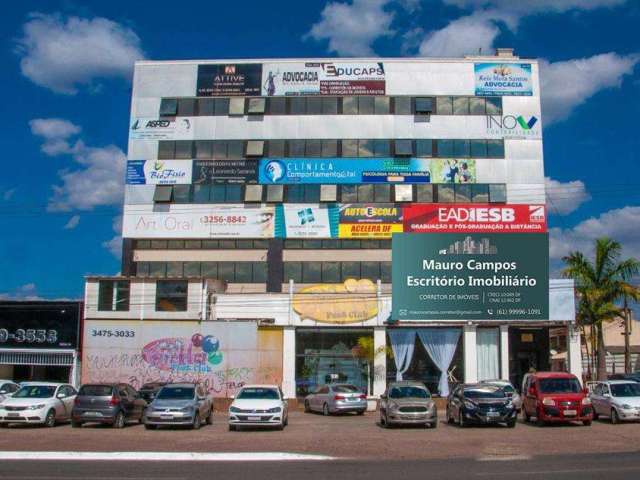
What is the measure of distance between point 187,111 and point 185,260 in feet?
35.6

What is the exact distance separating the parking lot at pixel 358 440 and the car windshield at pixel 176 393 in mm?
1117

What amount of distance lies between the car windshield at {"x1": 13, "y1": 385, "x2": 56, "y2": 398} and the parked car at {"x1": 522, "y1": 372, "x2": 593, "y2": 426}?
1680cm

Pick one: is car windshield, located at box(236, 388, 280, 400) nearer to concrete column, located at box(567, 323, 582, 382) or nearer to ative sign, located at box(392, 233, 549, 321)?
ative sign, located at box(392, 233, 549, 321)

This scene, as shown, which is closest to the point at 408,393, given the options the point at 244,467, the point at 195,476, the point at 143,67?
the point at 244,467

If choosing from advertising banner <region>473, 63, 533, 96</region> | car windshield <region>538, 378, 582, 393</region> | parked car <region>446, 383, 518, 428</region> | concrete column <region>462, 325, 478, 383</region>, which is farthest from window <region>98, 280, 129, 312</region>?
advertising banner <region>473, 63, 533, 96</region>

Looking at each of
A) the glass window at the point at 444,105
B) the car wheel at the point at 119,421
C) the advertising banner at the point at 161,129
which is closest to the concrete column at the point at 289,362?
the car wheel at the point at 119,421

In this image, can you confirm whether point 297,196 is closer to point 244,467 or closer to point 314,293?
point 314,293

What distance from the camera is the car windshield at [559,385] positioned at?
26156 mm

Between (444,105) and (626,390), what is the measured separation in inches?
1241

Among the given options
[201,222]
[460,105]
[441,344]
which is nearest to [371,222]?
[460,105]

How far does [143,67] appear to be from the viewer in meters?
57.0

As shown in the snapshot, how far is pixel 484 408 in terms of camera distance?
25.0 meters

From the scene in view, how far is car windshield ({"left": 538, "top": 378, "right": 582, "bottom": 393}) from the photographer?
2616 cm

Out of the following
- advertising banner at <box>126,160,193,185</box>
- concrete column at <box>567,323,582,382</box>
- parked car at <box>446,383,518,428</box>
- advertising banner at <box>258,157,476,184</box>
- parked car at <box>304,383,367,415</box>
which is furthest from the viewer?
advertising banner at <box>126,160,193,185</box>
